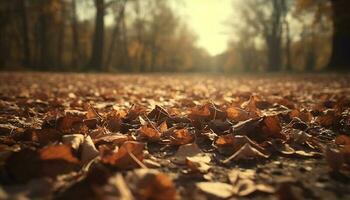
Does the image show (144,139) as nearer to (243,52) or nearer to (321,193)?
(321,193)

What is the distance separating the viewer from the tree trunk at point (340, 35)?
17891mm

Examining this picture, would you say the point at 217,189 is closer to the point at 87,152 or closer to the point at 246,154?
the point at 246,154

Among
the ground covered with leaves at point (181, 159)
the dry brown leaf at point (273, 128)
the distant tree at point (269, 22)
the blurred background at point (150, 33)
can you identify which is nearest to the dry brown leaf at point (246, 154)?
the ground covered with leaves at point (181, 159)

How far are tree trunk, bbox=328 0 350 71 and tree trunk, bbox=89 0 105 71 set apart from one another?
12645 mm

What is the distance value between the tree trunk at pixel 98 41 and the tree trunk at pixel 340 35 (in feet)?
41.5

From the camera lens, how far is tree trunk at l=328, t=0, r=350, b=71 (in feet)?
58.7

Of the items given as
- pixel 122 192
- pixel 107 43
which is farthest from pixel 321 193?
pixel 107 43

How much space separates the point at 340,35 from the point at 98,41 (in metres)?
13.4

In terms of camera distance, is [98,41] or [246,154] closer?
[246,154]

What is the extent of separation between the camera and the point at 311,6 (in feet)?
66.2

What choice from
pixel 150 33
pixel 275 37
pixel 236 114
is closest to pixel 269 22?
pixel 275 37

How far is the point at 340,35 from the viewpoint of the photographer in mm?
18688

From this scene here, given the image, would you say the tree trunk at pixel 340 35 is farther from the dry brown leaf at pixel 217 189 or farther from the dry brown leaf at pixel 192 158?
the dry brown leaf at pixel 217 189

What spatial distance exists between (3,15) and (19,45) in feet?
39.3
